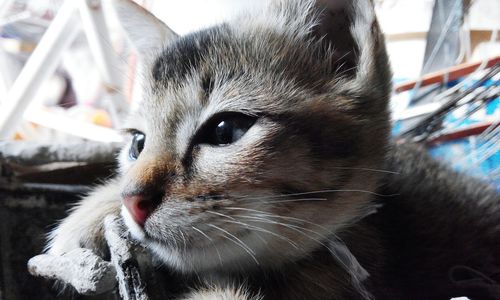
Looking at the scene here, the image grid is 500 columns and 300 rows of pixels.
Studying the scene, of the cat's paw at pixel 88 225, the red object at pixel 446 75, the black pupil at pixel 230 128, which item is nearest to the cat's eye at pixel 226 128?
the black pupil at pixel 230 128

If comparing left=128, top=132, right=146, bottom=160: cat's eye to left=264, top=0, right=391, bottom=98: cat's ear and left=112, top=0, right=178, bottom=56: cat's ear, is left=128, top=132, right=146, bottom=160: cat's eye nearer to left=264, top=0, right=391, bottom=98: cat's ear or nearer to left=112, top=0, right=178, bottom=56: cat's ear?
left=112, top=0, right=178, bottom=56: cat's ear

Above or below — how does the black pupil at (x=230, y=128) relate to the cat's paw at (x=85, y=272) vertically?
above

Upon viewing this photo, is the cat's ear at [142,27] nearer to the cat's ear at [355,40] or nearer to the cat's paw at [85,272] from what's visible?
the cat's ear at [355,40]

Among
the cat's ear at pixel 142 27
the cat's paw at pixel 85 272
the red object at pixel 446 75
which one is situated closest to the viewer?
the cat's paw at pixel 85 272

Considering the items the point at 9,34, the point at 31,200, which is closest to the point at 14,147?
the point at 31,200

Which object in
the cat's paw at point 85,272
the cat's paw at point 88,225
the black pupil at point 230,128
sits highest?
the black pupil at point 230,128

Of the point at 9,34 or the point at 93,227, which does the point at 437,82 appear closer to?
the point at 93,227

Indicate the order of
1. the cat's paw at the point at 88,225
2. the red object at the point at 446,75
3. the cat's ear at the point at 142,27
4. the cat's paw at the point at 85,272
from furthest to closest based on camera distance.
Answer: the red object at the point at 446,75 < the cat's ear at the point at 142,27 < the cat's paw at the point at 88,225 < the cat's paw at the point at 85,272

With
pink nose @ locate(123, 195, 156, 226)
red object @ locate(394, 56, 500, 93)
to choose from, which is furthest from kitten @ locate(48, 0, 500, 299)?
red object @ locate(394, 56, 500, 93)

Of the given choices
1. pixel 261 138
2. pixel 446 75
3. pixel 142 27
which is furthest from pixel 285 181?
pixel 446 75
